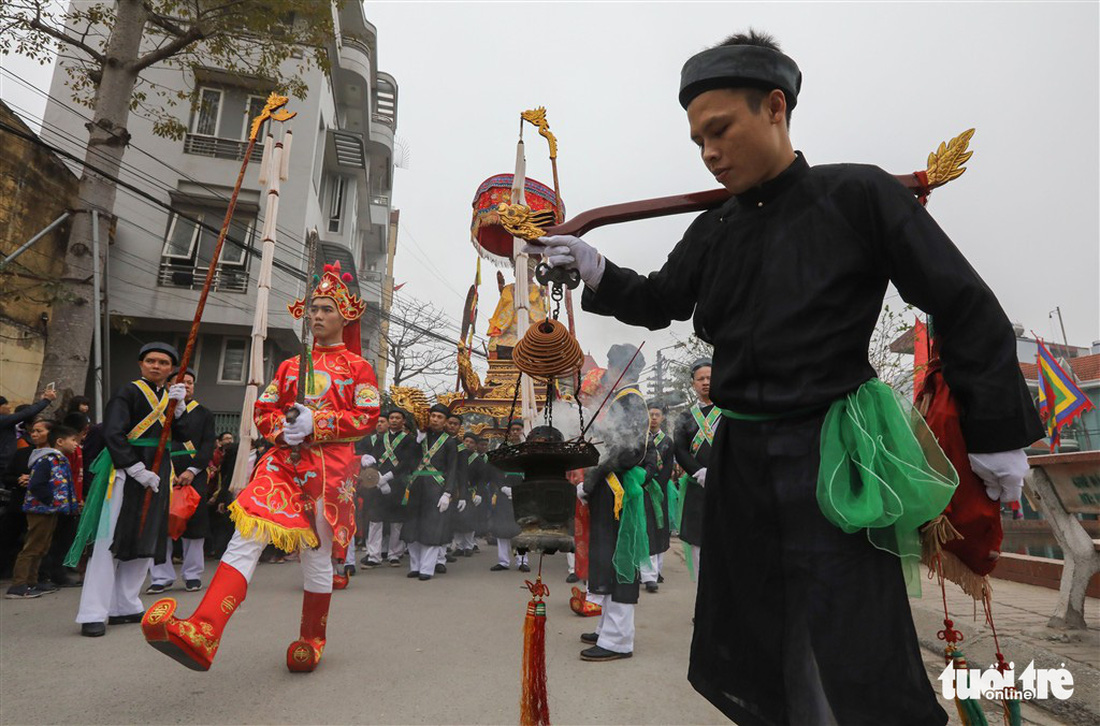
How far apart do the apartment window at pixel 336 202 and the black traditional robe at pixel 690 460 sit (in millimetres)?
17971

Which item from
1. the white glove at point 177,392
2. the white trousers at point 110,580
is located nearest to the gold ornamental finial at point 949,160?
the white glove at point 177,392

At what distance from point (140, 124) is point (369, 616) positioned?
16005 millimetres

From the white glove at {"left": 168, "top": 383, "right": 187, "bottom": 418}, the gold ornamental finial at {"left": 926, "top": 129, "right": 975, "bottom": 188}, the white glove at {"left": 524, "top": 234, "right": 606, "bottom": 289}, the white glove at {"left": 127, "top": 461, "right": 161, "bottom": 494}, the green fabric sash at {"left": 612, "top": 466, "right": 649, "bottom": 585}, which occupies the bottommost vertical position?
the green fabric sash at {"left": 612, "top": 466, "right": 649, "bottom": 585}

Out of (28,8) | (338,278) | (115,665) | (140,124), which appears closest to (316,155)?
(140,124)

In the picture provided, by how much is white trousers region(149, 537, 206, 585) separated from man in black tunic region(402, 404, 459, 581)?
8.22 ft

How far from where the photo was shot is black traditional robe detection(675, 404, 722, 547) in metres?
5.38

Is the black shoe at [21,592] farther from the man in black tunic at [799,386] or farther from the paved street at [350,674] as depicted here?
the man in black tunic at [799,386]

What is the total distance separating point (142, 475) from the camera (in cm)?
491

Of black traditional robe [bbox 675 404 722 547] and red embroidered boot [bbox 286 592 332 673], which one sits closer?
red embroidered boot [bbox 286 592 332 673]

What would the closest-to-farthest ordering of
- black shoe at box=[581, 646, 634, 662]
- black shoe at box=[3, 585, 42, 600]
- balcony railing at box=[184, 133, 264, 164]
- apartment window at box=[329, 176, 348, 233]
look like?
black shoe at box=[581, 646, 634, 662] → black shoe at box=[3, 585, 42, 600] → balcony railing at box=[184, 133, 264, 164] → apartment window at box=[329, 176, 348, 233]

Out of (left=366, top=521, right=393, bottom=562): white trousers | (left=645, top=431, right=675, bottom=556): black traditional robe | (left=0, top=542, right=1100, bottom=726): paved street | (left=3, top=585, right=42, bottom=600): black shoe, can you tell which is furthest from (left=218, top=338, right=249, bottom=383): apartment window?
(left=645, top=431, right=675, bottom=556): black traditional robe

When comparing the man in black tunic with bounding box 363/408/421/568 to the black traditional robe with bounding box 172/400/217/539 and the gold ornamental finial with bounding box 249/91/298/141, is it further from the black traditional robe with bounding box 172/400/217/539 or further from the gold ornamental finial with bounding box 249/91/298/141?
the gold ornamental finial with bounding box 249/91/298/141

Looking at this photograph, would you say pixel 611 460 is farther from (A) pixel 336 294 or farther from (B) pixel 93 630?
(B) pixel 93 630

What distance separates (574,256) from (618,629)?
3148 millimetres
